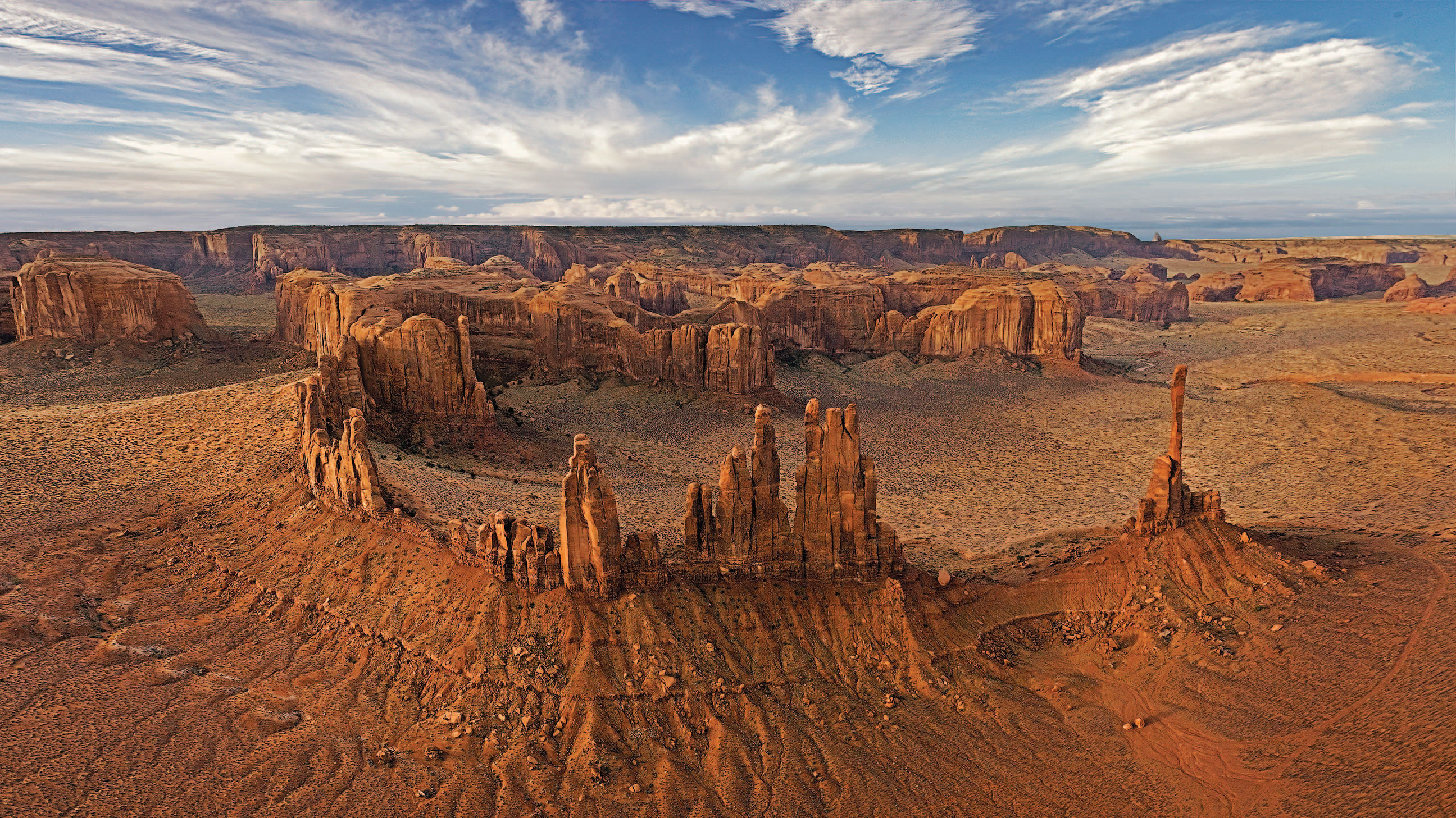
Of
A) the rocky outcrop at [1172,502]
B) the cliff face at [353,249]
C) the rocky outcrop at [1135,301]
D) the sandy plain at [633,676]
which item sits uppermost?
the cliff face at [353,249]

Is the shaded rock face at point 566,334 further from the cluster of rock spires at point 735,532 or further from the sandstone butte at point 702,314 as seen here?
the cluster of rock spires at point 735,532

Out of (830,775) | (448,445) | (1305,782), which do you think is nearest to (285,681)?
(830,775)

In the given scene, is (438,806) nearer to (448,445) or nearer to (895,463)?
(448,445)

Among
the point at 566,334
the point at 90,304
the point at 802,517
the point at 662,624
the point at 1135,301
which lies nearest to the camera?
the point at 662,624

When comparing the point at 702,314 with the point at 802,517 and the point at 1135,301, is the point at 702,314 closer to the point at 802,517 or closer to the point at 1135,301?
the point at 802,517

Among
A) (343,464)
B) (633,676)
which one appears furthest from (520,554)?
(343,464)

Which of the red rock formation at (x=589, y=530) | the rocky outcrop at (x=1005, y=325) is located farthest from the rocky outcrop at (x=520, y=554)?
the rocky outcrop at (x=1005, y=325)

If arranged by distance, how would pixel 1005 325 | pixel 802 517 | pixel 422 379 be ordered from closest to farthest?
pixel 802 517, pixel 422 379, pixel 1005 325
